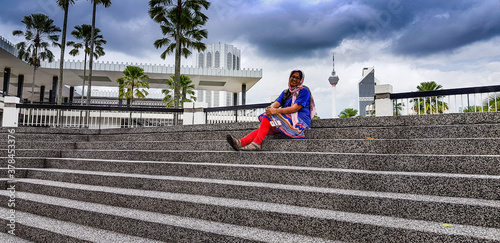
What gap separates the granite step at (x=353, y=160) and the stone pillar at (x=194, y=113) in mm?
4724

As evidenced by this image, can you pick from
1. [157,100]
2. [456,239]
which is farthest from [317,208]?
[157,100]

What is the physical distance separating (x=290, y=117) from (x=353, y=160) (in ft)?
5.11

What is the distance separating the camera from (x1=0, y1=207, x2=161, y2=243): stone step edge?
294 cm

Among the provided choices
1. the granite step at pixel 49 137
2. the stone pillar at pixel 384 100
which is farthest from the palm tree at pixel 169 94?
the stone pillar at pixel 384 100

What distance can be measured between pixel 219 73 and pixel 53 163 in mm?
23422

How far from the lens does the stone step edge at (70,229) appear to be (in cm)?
294

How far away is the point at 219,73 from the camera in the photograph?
28359mm

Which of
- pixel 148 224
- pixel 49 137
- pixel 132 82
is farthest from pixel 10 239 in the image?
pixel 132 82

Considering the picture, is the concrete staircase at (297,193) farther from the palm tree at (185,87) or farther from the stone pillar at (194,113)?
the palm tree at (185,87)

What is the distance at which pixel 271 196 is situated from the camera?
322 cm

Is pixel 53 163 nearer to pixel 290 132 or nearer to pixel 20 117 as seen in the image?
pixel 290 132

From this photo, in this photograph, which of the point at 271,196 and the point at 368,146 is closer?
the point at 271,196

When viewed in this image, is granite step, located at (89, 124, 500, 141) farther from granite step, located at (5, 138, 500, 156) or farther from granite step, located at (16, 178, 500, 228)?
granite step, located at (16, 178, 500, 228)

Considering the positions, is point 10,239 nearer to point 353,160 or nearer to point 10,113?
point 353,160
